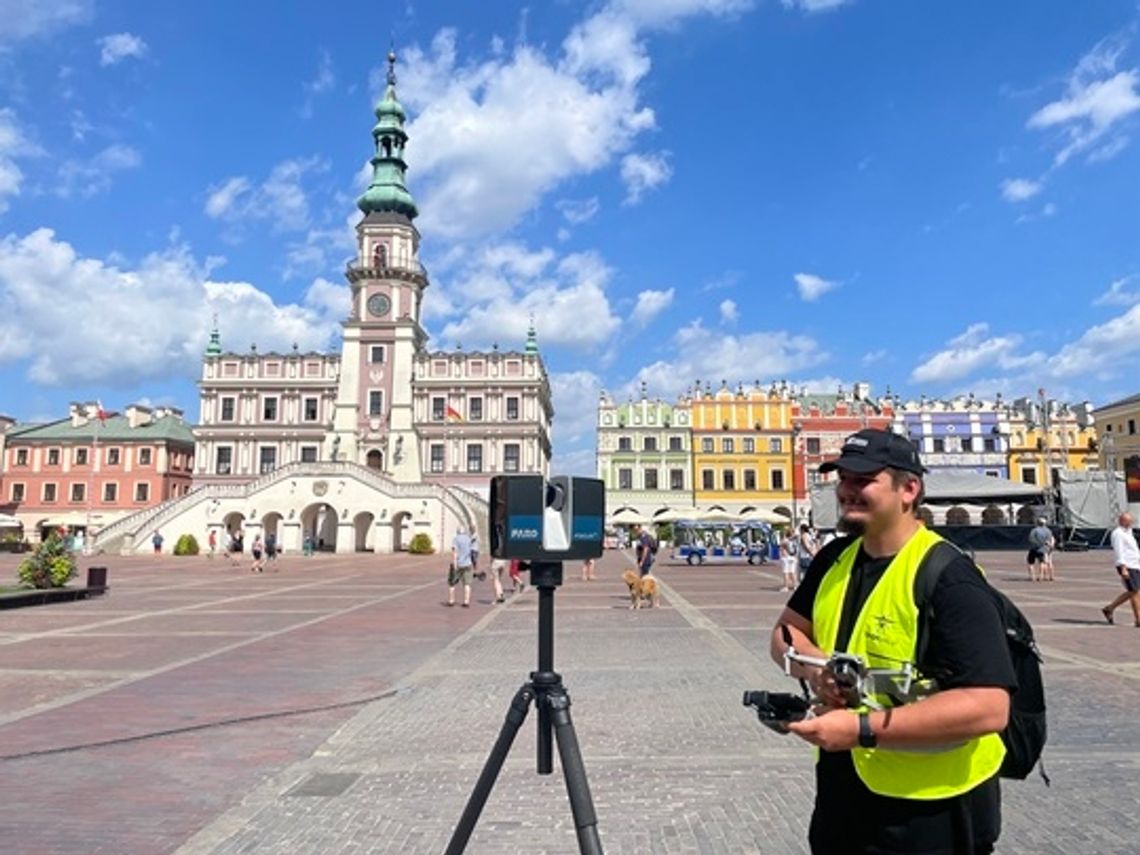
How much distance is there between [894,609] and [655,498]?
207ft

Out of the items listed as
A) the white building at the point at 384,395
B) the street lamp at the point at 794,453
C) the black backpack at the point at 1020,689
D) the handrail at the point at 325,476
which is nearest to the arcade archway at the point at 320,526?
the white building at the point at 384,395

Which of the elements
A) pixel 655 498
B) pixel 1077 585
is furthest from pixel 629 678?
pixel 655 498

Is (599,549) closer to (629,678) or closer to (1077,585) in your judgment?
(629,678)

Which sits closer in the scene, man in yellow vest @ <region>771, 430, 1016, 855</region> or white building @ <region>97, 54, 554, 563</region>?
man in yellow vest @ <region>771, 430, 1016, 855</region>

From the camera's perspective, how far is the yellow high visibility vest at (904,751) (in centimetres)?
210

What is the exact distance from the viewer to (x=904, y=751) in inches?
81.1

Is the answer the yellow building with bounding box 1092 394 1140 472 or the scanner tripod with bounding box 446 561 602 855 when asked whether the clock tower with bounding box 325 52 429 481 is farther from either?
the scanner tripod with bounding box 446 561 602 855

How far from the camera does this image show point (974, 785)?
2117mm

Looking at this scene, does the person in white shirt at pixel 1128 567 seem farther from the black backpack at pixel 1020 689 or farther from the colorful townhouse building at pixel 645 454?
the colorful townhouse building at pixel 645 454

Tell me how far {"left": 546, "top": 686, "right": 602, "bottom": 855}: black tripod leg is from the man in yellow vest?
0.81 m

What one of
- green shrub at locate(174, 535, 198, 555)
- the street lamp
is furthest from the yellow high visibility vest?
the street lamp

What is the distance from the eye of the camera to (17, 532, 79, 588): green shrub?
736 inches

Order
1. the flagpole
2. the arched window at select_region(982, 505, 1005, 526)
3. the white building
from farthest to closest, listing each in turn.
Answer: the arched window at select_region(982, 505, 1005, 526) → the white building → the flagpole

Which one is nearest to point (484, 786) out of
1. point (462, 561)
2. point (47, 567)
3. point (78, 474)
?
point (462, 561)
